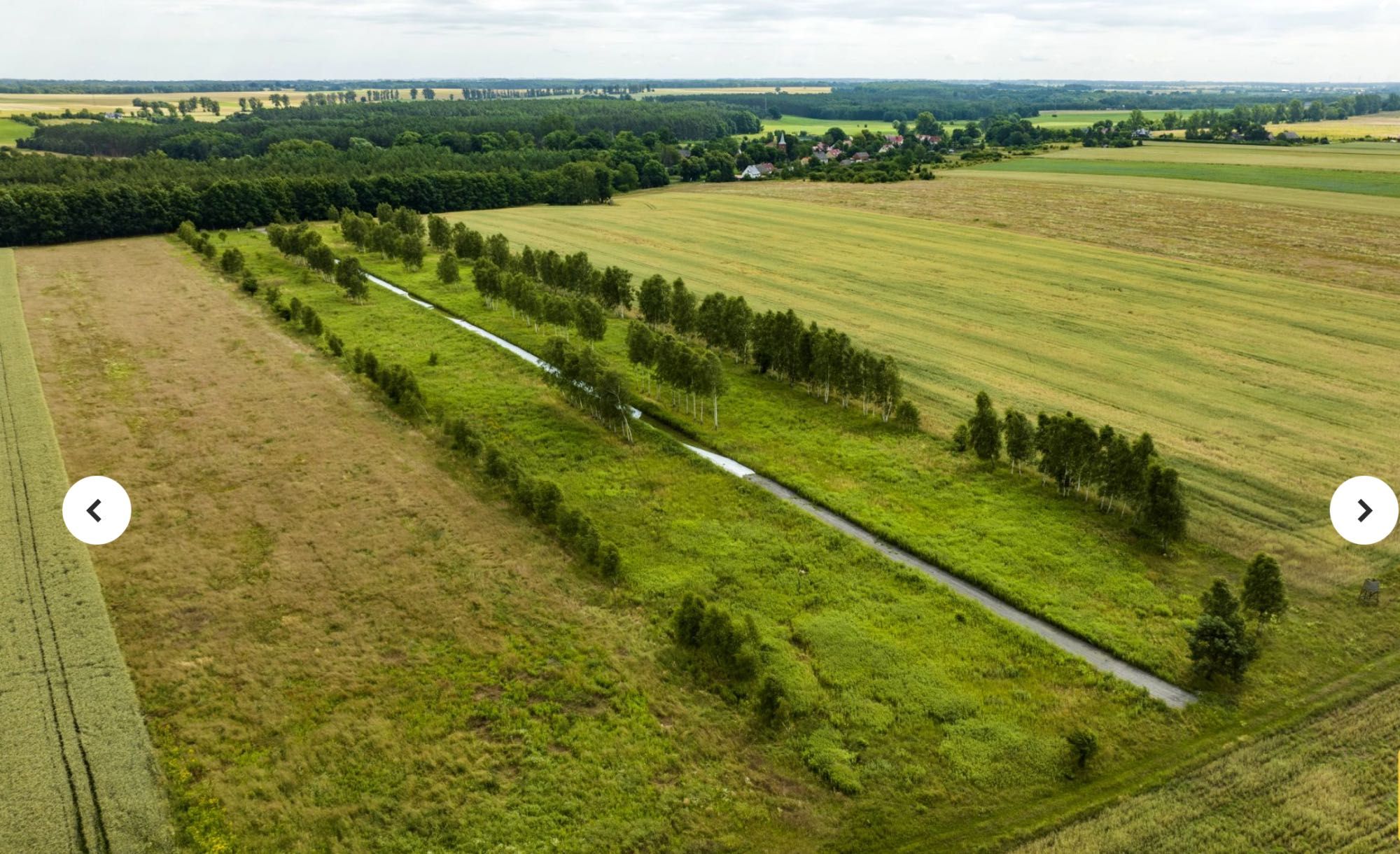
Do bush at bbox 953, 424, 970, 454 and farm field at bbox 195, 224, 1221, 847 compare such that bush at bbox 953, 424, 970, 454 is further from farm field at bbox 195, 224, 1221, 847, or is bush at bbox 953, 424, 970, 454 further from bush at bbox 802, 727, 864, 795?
bush at bbox 802, 727, 864, 795

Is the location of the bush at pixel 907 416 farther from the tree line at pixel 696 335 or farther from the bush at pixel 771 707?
the bush at pixel 771 707

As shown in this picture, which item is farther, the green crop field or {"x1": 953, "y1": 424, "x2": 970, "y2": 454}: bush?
{"x1": 953, "y1": 424, "x2": 970, "y2": 454}: bush

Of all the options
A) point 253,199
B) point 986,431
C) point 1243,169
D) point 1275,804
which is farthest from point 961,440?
point 1243,169

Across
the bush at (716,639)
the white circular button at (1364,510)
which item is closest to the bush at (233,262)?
the bush at (716,639)

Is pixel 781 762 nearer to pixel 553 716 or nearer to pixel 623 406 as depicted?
pixel 553 716

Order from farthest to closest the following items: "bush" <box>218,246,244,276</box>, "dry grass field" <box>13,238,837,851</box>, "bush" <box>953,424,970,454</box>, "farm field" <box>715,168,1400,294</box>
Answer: "bush" <box>218,246,244,276</box>, "farm field" <box>715,168,1400,294</box>, "bush" <box>953,424,970,454</box>, "dry grass field" <box>13,238,837,851</box>

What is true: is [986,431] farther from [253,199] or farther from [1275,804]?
[253,199]

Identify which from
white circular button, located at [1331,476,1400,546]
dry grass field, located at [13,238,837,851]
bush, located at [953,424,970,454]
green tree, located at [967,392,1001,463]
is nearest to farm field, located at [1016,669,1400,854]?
dry grass field, located at [13,238,837,851]
